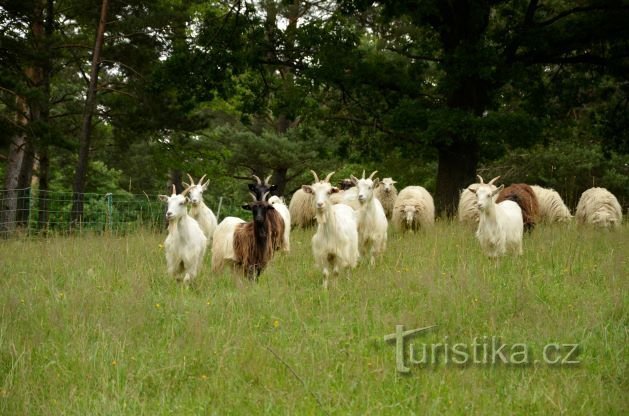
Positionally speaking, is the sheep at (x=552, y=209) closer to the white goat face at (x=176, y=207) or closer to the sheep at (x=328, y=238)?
the sheep at (x=328, y=238)

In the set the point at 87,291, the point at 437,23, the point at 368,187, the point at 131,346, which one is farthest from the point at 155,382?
the point at 437,23

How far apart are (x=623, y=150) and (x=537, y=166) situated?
741 centimetres

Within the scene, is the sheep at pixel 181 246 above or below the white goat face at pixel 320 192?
below

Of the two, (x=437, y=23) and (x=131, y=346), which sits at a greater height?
(x=437, y=23)

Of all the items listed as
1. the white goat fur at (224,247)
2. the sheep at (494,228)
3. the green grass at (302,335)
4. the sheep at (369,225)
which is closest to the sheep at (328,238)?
the green grass at (302,335)

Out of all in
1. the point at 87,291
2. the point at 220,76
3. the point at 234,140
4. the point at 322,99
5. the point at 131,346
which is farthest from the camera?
the point at 234,140

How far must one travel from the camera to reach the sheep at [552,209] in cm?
1545

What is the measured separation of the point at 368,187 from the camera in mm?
10898

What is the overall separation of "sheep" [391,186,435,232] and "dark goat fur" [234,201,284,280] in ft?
18.3

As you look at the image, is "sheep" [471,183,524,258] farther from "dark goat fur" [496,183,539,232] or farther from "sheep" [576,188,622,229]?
"sheep" [576,188,622,229]

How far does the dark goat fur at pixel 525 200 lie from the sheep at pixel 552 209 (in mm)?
2659

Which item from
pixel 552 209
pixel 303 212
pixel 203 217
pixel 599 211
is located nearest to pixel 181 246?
pixel 203 217

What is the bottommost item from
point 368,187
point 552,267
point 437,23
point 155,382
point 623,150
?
point 155,382

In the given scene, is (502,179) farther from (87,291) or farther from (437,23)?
(87,291)
